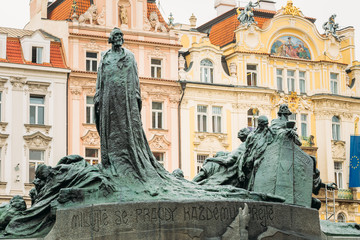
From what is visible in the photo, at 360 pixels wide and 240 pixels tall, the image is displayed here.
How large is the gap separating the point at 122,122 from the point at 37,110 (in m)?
24.2

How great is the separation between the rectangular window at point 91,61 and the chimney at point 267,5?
12.7m

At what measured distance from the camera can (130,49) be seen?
3684cm

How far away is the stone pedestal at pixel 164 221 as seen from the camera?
9797mm

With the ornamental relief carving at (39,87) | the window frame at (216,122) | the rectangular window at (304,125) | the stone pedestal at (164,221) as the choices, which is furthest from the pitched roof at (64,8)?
the stone pedestal at (164,221)

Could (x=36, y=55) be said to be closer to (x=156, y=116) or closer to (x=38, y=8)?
(x=38, y=8)

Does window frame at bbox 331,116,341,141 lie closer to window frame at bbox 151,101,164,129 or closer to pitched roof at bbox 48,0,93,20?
window frame at bbox 151,101,164,129

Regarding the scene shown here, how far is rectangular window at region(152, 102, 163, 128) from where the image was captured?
36.9m

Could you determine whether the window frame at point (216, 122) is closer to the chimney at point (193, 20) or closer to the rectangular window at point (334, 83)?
the chimney at point (193, 20)

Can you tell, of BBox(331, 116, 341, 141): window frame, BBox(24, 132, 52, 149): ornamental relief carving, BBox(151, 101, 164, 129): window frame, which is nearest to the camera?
BBox(24, 132, 52, 149): ornamental relief carving

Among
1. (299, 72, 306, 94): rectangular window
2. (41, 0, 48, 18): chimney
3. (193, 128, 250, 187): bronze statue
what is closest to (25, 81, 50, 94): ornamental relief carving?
(41, 0, 48, 18): chimney

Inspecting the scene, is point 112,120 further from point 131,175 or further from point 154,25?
point 154,25

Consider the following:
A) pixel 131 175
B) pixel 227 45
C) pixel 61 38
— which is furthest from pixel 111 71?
pixel 227 45

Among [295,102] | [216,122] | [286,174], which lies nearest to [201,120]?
[216,122]

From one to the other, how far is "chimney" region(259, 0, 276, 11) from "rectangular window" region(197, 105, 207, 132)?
31.5 feet
